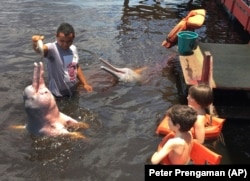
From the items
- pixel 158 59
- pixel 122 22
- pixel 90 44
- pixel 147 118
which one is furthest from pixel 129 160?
pixel 122 22

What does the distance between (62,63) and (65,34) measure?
56 centimetres

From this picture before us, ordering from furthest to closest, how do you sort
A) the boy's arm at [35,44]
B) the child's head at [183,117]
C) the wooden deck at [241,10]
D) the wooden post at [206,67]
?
the wooden deck at [241,10], the wooden post at [206,67], the boy's arm at [35,44], the child's head at [183,117]

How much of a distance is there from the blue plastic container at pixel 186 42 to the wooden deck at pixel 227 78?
0.14 meters

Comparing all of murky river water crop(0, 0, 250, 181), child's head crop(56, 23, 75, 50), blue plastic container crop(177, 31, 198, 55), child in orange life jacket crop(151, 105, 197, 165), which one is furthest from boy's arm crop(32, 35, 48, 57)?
blue plastic container crop(177, 31, 198, 55)

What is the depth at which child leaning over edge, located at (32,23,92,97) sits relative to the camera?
641cm

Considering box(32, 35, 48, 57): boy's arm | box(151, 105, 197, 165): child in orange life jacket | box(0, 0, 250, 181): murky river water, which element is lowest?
box(0, 0, 250, 181): murky river water

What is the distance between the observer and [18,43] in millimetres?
10562

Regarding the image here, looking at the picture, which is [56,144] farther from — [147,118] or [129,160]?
[147,118]

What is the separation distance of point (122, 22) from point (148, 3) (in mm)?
2704

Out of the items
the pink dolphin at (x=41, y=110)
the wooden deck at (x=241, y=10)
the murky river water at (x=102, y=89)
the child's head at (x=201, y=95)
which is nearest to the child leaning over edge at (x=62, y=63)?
the murky river water at (x=102, y=89)

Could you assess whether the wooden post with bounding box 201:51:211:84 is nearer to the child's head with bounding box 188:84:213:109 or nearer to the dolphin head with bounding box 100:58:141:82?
the child's head with bounding box 188:84:213:109

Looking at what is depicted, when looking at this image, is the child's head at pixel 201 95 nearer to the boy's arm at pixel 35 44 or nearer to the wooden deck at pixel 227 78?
the wooden deck at pixel 227 78

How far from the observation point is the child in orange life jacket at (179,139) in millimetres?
4160

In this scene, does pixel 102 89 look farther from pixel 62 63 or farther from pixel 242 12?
pixel 242 12
